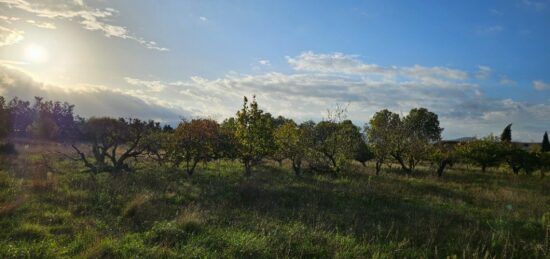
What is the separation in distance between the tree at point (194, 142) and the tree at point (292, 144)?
16.0ft

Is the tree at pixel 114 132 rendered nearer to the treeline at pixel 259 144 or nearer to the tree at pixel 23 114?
the treeline at pixel 259 144

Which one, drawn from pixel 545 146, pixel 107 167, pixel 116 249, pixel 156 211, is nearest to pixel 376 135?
pixel 107 167

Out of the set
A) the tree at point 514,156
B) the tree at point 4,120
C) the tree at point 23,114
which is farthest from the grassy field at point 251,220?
the tree at point 23,114

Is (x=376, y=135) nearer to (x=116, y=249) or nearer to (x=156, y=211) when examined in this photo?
(x=156, y=211)

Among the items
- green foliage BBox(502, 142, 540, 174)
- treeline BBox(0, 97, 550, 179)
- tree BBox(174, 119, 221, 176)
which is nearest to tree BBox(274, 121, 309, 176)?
treeline BBox(0, 97, 550, 179)

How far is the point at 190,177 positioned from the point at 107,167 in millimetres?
4996

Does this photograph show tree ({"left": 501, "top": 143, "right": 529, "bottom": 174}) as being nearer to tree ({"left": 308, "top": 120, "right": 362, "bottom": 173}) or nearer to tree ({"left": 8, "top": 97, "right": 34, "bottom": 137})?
tree ({"left": 308, "top": 120, "right": 362, "bottom": 173})

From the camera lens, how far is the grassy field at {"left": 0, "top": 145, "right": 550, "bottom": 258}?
955 centimetres

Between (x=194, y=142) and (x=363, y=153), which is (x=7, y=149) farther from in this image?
(x=363, y=153)

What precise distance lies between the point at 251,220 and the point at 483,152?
36248 mm

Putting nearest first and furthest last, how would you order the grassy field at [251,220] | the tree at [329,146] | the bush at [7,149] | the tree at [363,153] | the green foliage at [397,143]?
the grassy field at [251,220]
the tree at [329,146]
the bush at [7,149]
the green foliage at [397,143]
the tree at [363,153]

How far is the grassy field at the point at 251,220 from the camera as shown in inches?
376

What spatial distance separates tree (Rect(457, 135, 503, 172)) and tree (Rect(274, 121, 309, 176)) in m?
21.4

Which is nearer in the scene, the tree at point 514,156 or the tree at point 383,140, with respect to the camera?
the tree at point 383,140
